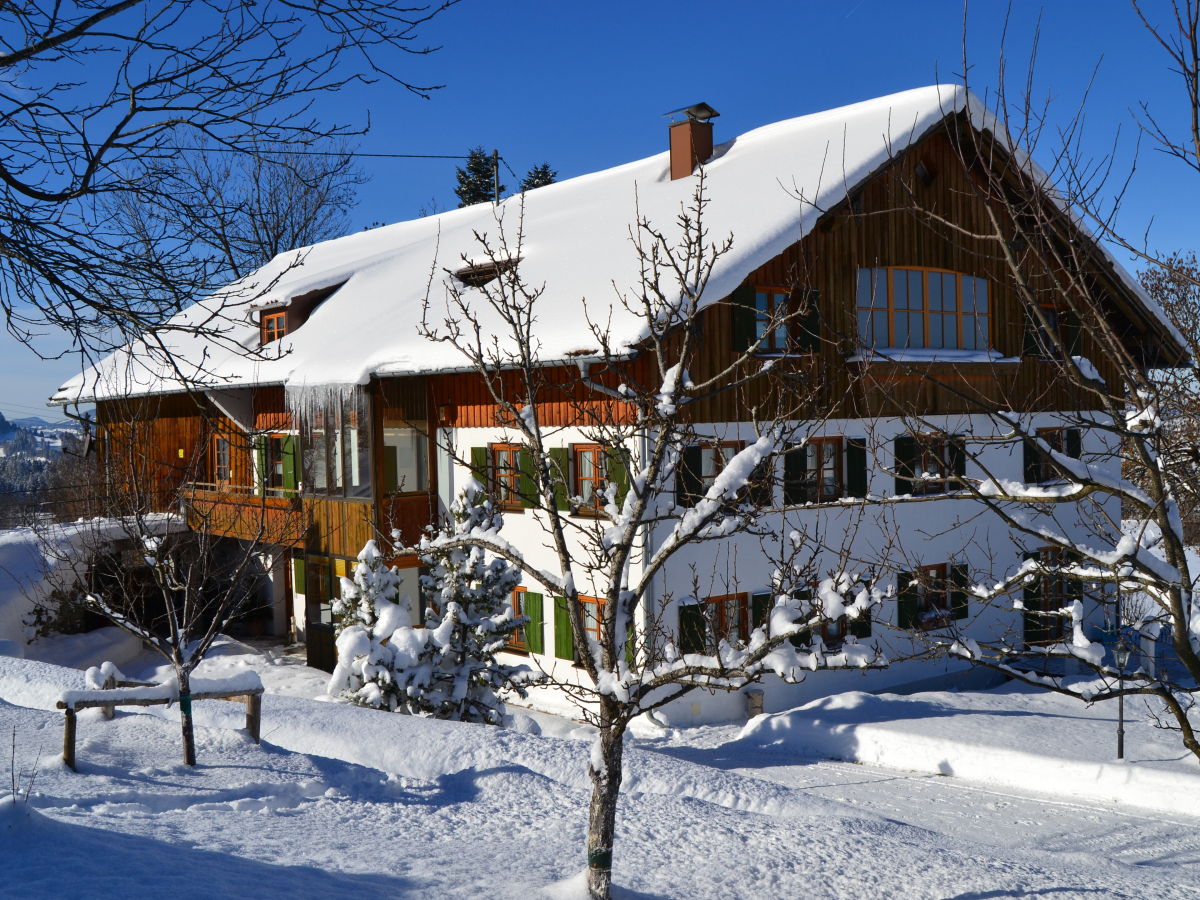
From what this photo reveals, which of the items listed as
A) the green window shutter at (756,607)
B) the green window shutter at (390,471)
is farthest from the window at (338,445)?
the green window shutter at (756,607)

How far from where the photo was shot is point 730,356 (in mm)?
16250

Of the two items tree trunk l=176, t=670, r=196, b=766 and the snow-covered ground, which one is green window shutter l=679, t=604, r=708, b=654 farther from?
tree trunk l=176, t=670, r=196, b=766

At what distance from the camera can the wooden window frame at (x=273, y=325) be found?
23234 mm

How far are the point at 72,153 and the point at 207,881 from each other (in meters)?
3.83

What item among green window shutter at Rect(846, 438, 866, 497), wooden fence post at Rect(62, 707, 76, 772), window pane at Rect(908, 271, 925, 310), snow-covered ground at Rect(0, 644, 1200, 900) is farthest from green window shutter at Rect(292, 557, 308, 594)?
wooden fence post at Rect(62, 707, 76, 772)

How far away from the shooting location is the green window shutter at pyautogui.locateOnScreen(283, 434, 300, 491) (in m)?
21.1

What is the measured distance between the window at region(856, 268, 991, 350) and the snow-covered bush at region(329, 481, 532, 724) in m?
7.65

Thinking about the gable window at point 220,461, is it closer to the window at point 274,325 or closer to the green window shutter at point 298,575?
the window at point 274,325

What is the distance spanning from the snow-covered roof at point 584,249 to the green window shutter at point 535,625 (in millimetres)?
3835

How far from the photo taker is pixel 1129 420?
22.1 ft

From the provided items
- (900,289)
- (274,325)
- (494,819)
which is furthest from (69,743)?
(274,325)

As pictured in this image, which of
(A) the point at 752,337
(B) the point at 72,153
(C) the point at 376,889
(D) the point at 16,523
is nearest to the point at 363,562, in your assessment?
(A) the point at 752,337

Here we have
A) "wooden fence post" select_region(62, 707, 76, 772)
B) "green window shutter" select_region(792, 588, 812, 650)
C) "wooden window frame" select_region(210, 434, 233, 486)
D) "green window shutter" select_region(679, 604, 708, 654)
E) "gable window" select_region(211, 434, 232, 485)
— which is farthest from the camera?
"gable window" select_region(211, 434, 232, 485)

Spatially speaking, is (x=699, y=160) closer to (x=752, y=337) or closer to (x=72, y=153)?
(x=752, y=337)
